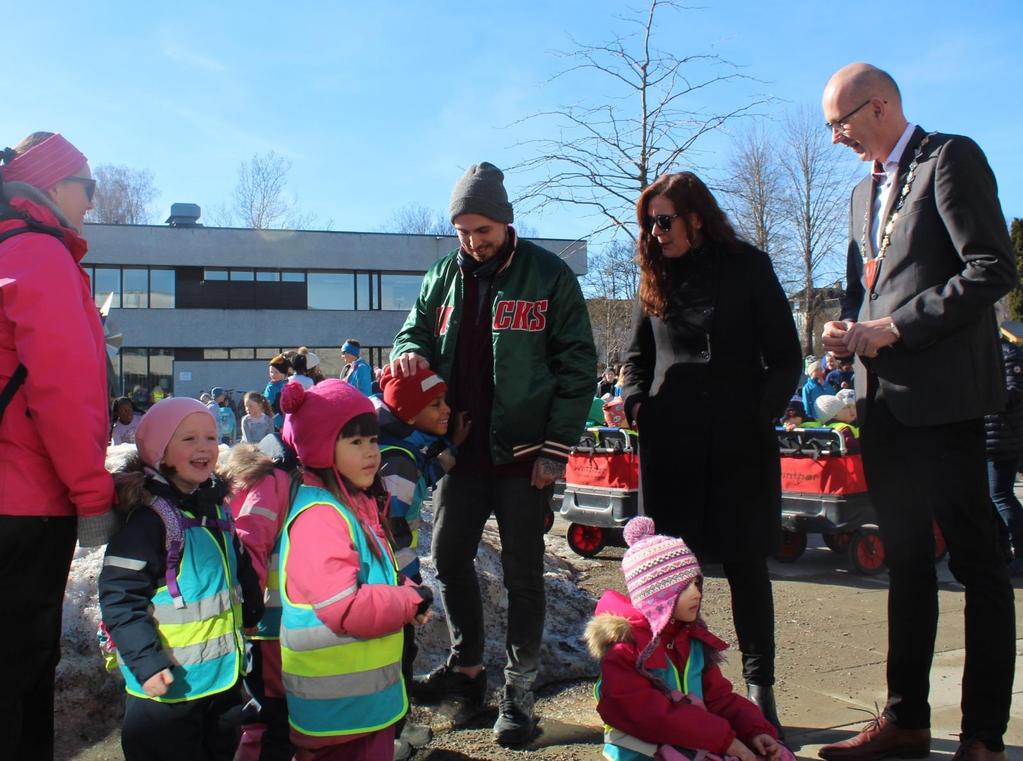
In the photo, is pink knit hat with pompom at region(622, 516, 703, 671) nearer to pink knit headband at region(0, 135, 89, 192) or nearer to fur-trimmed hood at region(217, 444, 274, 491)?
fur-trimmed hood at region(217, 444, 274, 491)

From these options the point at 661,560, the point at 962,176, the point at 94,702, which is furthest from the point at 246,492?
the point at 962,176

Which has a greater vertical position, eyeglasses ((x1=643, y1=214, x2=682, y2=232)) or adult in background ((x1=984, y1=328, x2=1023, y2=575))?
eyeglasses ((x1=643, y1=214, x2=682, y2=232))

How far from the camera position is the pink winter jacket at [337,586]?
2705 mm

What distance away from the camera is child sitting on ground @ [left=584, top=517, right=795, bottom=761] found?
9.09ft

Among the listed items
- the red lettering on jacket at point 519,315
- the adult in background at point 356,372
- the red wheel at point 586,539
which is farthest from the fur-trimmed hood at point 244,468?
the adult in background at point 356,372

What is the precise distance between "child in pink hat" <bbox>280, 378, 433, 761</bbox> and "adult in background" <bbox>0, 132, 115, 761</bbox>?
23.2 inches

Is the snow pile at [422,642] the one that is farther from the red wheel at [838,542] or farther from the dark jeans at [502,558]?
the red wheel at [838,542]

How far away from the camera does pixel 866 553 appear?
744cm

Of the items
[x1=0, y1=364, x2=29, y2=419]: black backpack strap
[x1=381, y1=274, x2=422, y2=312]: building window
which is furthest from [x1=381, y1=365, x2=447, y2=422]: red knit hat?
[x1=381, y1=274, x2=422, y2=312]: building window

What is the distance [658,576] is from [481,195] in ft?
5.61

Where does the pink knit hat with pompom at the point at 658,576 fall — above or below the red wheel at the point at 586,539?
above

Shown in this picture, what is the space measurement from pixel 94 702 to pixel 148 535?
146 cm

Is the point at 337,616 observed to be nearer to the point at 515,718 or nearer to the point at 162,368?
Result: the point at 515,718

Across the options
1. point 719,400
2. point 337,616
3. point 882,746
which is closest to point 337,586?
point 337,616
